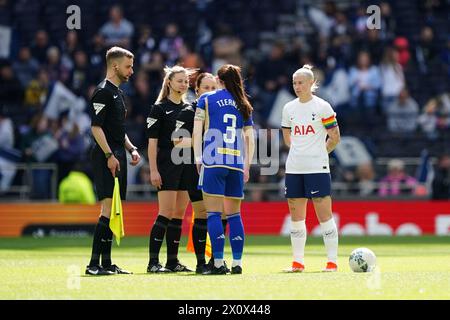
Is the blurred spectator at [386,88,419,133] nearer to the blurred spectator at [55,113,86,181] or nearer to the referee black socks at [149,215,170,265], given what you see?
the blurred spectator at [55,113,86,181]

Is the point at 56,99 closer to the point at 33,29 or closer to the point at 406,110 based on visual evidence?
the point at 33,29

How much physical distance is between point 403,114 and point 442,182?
Result: 242cm

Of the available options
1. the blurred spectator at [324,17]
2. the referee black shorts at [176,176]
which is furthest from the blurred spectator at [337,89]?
the referee black shorts at [176,176]

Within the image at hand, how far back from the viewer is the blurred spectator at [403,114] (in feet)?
79.2

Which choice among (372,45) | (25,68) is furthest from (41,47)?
(372,45)

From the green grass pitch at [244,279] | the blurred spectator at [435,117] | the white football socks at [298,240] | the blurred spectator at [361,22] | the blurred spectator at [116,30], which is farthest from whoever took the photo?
the blurred spectator at [116,30]

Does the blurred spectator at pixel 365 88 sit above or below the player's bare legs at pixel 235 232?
above

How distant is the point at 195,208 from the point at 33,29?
1640 cm

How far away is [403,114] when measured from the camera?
24.2 m

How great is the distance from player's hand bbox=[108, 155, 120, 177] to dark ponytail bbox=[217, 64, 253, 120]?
1.42 meters

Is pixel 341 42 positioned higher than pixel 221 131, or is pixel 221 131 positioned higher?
pixel 341 42

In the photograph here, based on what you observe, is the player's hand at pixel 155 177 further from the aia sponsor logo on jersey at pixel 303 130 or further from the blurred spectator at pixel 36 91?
the blurred spectator at pixel 36 91

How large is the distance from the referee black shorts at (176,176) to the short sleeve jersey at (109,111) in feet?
1.78

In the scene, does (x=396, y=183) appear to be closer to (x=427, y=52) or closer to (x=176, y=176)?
(x=427, y=52)
